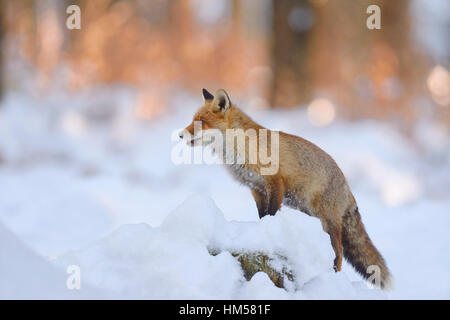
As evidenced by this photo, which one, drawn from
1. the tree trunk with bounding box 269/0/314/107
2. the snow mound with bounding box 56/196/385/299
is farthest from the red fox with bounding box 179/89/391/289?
the tree trunk with bounding box 269/0/314/107

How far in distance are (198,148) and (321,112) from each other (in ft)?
17.7

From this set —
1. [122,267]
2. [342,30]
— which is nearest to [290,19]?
[342,30]

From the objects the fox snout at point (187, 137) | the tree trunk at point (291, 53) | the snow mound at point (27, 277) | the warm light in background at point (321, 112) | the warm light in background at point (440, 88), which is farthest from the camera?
the tree trunk at point (291, 53)

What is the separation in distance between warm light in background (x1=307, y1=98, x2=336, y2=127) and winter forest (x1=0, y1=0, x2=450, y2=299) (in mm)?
50

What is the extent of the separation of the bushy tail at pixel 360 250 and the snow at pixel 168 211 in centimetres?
16

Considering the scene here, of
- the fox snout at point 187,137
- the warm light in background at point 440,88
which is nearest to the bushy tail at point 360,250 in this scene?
the fox snout at point 187,137

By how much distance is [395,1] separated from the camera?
1456 cm

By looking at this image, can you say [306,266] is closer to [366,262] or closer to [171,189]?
[366,262]

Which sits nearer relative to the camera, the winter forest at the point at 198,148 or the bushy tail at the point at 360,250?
the winter forest at the point at 198,148

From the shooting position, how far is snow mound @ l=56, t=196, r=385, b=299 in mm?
2945

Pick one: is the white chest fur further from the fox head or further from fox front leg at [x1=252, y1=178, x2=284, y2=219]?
the fox head

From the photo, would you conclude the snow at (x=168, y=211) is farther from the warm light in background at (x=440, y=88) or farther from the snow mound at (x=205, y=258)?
the warm light in background at (x=440, y=88)

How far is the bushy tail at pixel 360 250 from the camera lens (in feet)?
13.5
